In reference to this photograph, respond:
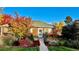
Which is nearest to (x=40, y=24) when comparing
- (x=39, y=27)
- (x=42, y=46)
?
(x=39, y=27)

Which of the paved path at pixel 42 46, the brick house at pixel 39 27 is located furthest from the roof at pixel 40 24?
the paved path at pixel 42 46

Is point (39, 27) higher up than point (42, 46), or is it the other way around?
point (39, 27)

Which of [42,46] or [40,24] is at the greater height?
[40,24]

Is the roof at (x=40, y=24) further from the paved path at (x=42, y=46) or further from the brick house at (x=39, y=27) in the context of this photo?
the paved path at (x=42, y=46)

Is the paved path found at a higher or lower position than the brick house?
lower

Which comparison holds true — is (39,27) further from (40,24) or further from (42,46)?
(42,46)

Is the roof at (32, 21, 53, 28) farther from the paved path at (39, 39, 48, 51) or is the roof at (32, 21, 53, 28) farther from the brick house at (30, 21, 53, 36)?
the paved path at (39, 39, 48, 51)

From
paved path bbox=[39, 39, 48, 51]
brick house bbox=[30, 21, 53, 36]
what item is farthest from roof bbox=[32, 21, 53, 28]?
paved path bbox=[39, 39, 48, 51]
